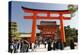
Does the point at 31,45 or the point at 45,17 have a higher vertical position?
the point at 45,17

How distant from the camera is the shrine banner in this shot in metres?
1.78

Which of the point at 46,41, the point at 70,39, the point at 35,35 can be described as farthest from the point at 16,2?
the point at 70,39

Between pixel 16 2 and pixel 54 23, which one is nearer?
pixel 16 2

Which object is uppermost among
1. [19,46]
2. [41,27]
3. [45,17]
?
[45,17]

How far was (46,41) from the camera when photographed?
6.19ft

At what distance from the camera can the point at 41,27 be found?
1.86 m

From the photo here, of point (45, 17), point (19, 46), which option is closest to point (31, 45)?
point (19, 46)

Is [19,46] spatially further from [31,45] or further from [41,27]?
[41,27]

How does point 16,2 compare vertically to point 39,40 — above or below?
above

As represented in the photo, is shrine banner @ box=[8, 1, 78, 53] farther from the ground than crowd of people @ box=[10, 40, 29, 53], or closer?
farther from the ground

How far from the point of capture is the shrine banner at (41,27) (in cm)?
178

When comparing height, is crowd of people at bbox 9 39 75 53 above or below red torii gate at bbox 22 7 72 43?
below

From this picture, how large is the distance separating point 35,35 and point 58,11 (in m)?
0.37

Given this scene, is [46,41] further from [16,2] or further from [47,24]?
[16,2]
